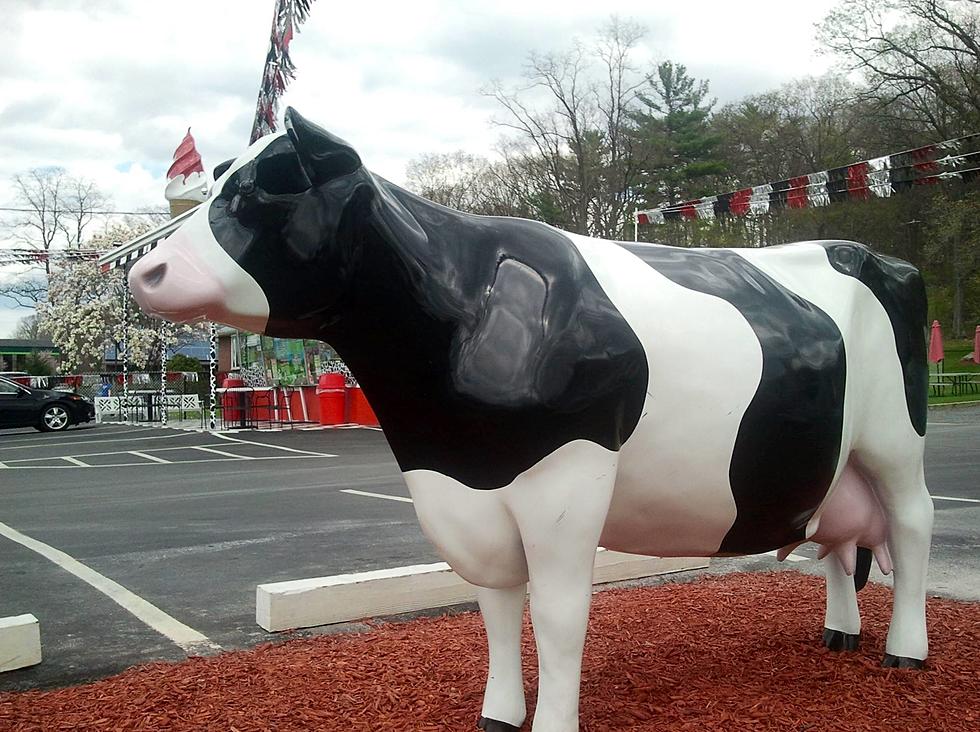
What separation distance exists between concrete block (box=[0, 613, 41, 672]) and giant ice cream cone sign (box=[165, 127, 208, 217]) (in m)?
18.0

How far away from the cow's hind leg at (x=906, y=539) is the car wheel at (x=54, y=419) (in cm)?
2238

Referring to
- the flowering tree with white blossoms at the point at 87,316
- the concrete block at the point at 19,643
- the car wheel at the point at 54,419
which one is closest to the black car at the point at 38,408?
the car wheel at the point at 54,419

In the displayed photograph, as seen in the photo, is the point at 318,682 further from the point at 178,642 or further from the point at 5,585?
the point at 5,585

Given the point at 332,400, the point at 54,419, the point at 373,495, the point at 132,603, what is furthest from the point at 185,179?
the point at 132,603

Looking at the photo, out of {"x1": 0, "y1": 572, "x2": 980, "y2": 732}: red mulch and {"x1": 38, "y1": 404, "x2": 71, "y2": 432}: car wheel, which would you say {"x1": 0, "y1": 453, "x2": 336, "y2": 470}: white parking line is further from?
{"x1": 0, "y1": 572, "x2": 980, "y2": 732}: red mulch

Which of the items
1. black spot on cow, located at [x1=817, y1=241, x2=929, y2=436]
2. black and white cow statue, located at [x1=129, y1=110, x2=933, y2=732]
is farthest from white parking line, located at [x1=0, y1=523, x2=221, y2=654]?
black spot on cow, located at [x1=817, y1=241, x2=929, y2=436]

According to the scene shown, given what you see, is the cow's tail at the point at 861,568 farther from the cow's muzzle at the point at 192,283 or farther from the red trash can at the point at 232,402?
the red trash can at the point at 232,402

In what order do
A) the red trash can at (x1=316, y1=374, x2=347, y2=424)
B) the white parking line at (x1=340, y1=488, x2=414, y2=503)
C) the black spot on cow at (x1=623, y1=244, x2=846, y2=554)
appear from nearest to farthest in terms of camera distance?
the black spot on cow at (x1=623, y1=244, x2=846, y2=554) → the white parking line at (x1=340, y1=488, x2=414, y2=503) → the red trash can at (x1=316, y1=374, x2=347, y2=424)

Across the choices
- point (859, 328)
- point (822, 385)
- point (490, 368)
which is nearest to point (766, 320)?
point (822, 385)

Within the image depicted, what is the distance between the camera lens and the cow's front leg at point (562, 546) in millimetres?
2320

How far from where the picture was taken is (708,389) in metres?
2.56

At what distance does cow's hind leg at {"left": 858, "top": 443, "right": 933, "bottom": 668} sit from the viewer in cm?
312

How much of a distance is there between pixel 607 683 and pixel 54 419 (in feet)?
71.9

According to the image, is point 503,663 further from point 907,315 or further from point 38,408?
point 38,408
